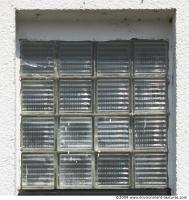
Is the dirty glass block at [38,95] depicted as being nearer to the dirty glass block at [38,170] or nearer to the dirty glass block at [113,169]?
the dirty glass block at [38,170]

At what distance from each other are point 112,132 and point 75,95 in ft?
1.18

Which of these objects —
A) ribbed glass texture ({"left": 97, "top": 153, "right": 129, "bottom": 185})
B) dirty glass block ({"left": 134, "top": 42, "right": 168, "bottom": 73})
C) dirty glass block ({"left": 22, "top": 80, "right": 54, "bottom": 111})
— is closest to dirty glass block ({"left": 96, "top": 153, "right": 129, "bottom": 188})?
ribbed glass texture ({"left": 97, "top": 153, "right": 129, "bottom": 185})

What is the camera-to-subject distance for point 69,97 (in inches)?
150

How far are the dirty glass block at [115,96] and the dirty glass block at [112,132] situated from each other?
8 centimetres

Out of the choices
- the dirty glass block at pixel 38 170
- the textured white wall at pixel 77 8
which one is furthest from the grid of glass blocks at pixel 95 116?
the textured white wall at pixel 77 8

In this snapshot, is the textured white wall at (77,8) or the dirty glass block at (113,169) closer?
the textured white wall at (77,8)

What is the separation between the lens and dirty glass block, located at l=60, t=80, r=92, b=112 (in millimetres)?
3818

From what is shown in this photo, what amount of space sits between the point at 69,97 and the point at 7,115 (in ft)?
1.46

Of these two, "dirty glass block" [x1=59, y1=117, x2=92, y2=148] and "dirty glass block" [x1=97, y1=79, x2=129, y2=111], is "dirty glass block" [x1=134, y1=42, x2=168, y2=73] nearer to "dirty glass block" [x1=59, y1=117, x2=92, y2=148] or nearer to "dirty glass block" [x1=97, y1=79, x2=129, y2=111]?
"dirty glass block" [x1=97, y1=79, x2=129, y2=111]

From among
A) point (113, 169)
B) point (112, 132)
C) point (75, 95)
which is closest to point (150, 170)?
point (113, 169)

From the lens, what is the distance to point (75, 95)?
382 centimetres

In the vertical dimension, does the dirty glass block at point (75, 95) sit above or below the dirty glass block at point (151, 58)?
below

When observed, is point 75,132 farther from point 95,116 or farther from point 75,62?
point 75,62

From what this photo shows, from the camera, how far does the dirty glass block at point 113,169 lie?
3.81m
